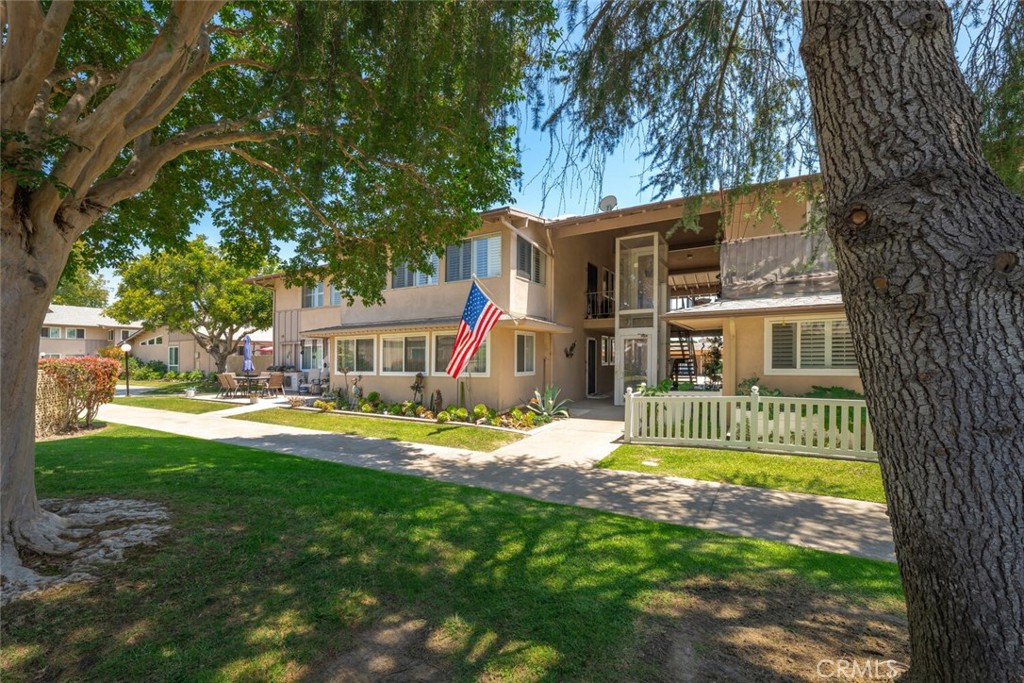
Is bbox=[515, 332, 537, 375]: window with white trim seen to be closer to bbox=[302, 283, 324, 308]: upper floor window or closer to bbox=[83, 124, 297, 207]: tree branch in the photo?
bbox=[83, 124, 297, 207]: tree branch

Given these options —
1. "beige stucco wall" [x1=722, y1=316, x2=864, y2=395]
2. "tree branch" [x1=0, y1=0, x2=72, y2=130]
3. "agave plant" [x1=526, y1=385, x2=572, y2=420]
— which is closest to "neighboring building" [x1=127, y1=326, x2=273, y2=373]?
"agave plant" [x1=526, y1=385, x2=572, y2=420]

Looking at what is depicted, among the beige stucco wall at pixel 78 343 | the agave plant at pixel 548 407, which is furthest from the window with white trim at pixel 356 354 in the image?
the beige stucco wall at pixel 78 343

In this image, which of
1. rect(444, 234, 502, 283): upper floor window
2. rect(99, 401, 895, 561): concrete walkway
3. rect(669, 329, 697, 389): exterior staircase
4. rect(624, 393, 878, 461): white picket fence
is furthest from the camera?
rect(669, 329, 697, 389): exterior staircase

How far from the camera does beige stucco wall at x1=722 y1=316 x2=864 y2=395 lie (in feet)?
35.6

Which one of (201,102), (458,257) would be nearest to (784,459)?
(458,257)

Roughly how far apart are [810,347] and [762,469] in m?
4.59

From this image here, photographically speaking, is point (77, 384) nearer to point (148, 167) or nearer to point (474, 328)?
point (148, 167)

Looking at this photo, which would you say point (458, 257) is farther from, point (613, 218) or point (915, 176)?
point (915, 176)

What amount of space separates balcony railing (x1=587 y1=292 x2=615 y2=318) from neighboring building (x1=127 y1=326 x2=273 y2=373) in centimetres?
2130

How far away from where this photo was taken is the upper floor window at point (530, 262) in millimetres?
14336

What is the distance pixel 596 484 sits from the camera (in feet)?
22.7

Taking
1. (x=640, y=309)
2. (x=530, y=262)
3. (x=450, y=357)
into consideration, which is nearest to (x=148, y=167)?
(x=450, y=357)

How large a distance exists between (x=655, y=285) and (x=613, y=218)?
3.20 metres

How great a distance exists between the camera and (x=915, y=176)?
6.70 feet
